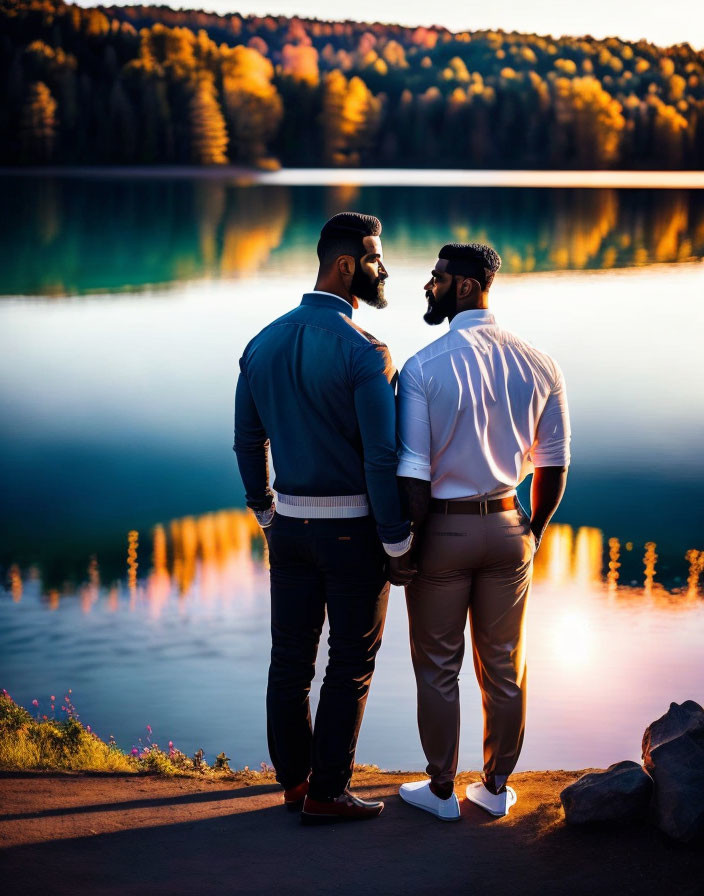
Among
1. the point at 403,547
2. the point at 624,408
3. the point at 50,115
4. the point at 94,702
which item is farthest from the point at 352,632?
the point at 50,115

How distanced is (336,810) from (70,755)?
1.51m

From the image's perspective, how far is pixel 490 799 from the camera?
10.9ft

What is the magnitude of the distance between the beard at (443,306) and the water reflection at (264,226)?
1170 inches

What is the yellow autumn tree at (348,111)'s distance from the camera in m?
→ 46.7

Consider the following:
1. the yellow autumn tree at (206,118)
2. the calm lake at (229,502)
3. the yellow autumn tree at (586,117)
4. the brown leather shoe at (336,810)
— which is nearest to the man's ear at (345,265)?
the brown leather shoe at (336,810)

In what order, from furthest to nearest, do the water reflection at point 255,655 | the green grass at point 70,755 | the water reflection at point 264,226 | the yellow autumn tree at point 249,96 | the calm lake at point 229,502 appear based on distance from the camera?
the yellow autumn tree at point 249,96 → the water reflection at point 264,226 → the calm lake at point 229,502 → the water reflection at point 255,655 → the green grass at point 70,755

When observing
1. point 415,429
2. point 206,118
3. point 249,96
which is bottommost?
point 415,429

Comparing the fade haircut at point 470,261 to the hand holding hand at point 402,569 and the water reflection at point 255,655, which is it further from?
the water reflection at point 255,655

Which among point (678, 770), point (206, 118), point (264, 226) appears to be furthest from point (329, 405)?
point (264, 226)

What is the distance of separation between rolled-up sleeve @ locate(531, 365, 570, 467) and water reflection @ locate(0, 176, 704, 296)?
29.8 meters

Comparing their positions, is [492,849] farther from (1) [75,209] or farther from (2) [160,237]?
(1) [75,209]

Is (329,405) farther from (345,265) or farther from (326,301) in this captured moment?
(345,265)

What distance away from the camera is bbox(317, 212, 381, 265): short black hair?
3.02 m

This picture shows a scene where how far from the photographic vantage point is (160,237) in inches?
1793
